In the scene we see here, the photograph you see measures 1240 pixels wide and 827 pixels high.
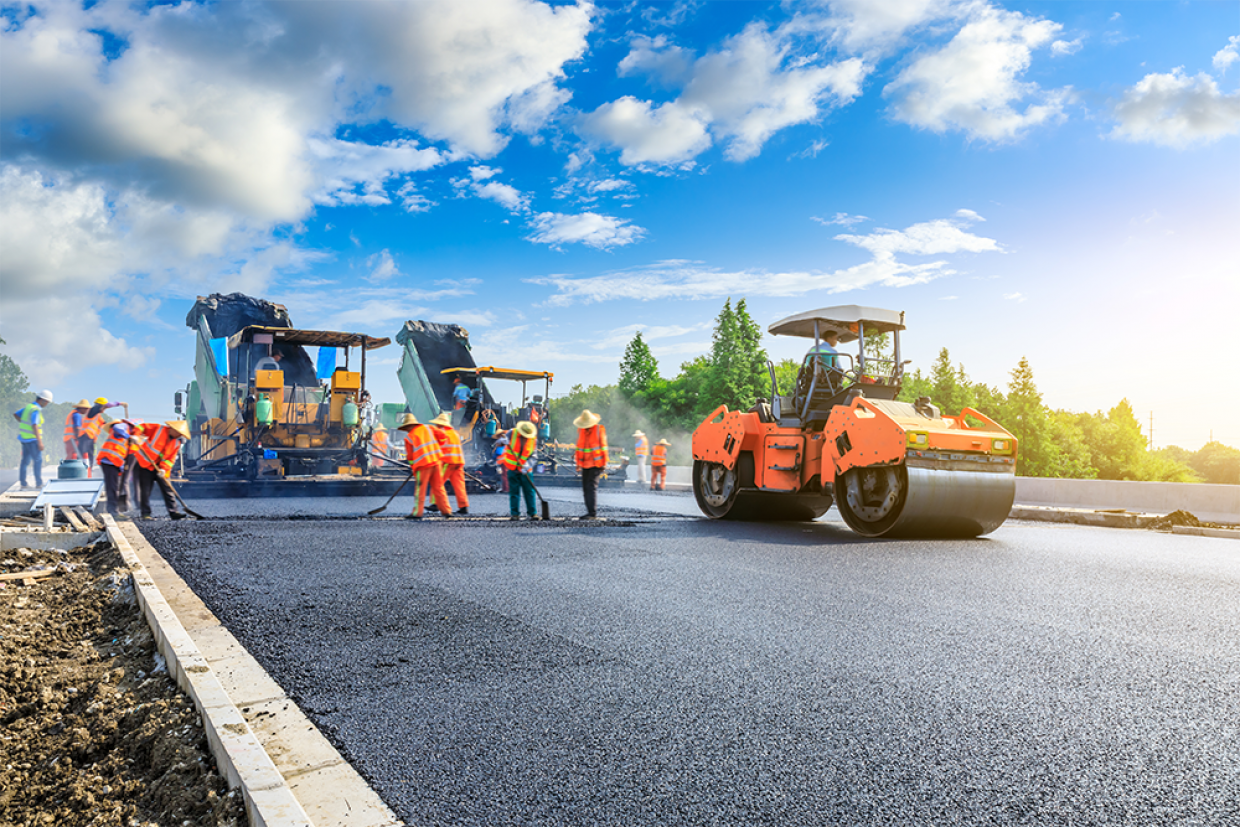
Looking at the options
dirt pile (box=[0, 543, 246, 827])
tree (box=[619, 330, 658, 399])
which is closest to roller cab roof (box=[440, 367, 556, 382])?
dirt pile (box=[0, 543, 246, 827])

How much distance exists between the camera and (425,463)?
10.1 m

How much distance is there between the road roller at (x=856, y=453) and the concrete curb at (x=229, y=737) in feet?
20.3

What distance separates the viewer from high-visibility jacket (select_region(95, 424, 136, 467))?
9.28 m

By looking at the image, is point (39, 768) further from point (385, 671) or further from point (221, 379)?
point (221, 379)

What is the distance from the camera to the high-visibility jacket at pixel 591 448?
33.4 feet

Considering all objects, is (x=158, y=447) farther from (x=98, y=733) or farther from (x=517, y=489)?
(x=98, y=733)

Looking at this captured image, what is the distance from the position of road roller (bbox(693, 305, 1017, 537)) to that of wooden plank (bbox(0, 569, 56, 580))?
6.81 meters

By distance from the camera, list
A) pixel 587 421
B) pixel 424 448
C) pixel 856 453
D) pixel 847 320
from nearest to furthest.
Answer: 1. pixel 856 453
2. pixel 847 320
3. pixel 424 448
4. pixel 587 421

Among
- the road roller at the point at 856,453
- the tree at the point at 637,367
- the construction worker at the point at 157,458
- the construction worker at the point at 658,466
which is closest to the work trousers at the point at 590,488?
the road roller at the point at 856,453

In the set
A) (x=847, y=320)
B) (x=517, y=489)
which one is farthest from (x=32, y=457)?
(x=847, y=320)

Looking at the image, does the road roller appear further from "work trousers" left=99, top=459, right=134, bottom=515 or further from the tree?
the tree

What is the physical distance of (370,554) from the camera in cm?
657

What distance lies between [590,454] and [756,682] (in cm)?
704

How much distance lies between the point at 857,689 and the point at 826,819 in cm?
110
